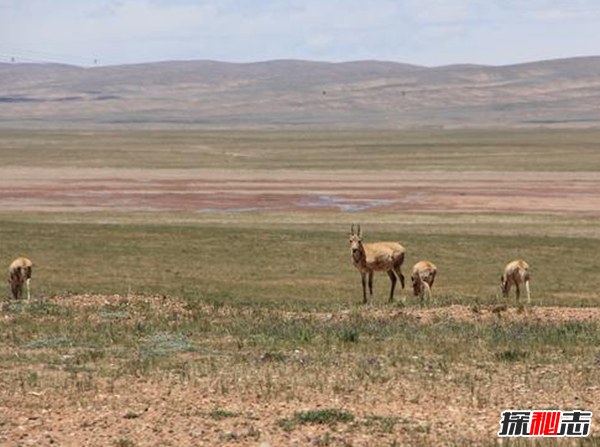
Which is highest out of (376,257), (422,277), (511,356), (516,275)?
(511,356)

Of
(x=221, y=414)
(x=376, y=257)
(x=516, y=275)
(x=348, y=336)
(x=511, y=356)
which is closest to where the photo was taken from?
(x=221, y=414)

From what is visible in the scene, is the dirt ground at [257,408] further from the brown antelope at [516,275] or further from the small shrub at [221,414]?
the brown antelope at [516,275]

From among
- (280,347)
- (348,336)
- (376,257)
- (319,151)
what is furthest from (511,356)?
(319,151)

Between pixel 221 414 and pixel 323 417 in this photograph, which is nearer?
pixel 323 417

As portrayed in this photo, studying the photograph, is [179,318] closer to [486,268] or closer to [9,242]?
[486,268]

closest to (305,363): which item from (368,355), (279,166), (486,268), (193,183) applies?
(368,355)

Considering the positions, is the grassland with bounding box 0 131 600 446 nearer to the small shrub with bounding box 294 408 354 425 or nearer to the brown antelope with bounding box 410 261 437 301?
the small shrub with bounding box 294 408 354 425

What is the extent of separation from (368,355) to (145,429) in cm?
491

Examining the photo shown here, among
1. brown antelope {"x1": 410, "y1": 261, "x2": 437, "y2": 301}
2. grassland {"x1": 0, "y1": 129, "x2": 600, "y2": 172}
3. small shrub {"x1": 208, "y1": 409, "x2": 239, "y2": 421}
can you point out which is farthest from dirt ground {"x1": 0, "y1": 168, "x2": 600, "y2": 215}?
small shrub {"x1": 208, "y1": 409, "x2": 239, "y2": 421}

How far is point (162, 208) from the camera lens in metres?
60.0

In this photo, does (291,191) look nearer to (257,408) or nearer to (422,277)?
(422,277)

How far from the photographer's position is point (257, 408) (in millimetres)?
13336

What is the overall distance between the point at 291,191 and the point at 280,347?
53.5 metres

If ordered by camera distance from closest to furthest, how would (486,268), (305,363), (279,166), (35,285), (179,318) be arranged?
(305,363) → (179,318) → (35,285) → (486,268) → (279,166)
